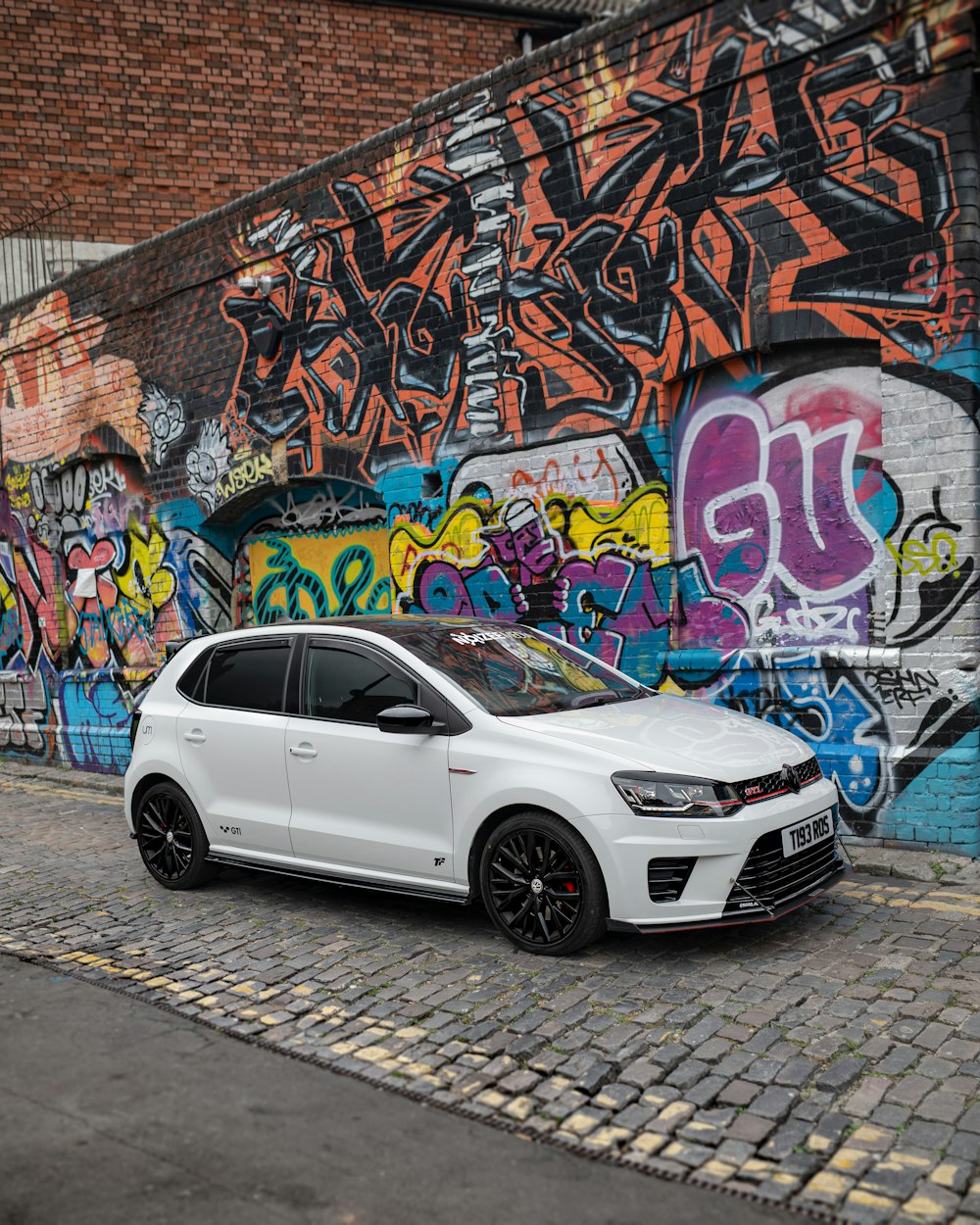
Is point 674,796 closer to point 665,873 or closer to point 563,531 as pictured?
point 665,873

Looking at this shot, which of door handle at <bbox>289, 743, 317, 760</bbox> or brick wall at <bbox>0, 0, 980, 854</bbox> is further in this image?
brick wall at <bbox>0, 0, 980, 854</bbox>

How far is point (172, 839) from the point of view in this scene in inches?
288

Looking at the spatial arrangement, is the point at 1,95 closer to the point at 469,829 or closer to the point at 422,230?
the point at 422,230

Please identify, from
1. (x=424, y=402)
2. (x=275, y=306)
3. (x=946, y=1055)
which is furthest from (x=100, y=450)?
(x=946, y=1055)

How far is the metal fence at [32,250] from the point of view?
15.5 meters

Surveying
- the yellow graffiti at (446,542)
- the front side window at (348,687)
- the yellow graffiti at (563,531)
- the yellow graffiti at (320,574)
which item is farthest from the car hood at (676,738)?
the yellow graffiti at (320,574)

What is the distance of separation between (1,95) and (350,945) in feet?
47.4

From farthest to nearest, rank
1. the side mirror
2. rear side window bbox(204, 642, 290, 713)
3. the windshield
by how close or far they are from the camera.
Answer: rear side window bbox(204, 642, 290, 713) → the windshield → the side mirror

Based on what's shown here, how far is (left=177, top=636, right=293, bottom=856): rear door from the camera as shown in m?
6.67

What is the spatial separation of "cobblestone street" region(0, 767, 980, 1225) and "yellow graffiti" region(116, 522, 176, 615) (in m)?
6.00

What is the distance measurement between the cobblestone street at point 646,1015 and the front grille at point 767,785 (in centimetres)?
74

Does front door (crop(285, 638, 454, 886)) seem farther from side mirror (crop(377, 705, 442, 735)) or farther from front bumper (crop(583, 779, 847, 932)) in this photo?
front bumper (crop(583, 779, 847, 932))

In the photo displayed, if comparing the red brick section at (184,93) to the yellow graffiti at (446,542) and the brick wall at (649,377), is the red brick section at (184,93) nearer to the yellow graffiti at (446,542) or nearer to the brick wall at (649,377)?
the brick wall at (649,377)

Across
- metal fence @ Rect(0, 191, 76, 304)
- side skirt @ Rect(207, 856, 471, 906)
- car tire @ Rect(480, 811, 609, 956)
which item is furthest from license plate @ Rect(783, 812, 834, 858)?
metal fence @ Rect(0, 191, 76, 304)
